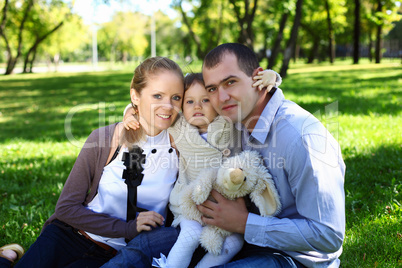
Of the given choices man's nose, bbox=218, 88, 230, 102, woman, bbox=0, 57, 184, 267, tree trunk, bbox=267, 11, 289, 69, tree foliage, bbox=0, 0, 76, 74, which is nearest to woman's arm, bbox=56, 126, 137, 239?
woman, bbox=0, 57, 184, 267

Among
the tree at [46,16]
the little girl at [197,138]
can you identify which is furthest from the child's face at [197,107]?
the tree at [46,16]

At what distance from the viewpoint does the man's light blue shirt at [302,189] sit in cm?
202

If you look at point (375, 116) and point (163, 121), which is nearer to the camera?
point (163, 121)

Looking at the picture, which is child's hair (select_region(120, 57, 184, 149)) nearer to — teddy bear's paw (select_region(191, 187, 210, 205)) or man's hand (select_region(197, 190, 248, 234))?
teddy bear's paw (select_region(191, 187, 210, 205))

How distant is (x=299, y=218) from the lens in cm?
219

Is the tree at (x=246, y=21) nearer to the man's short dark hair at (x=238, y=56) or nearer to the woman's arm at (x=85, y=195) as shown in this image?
the man's short dark hair at (x=238, y=56)

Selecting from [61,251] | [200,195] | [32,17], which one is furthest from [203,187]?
[32,17]

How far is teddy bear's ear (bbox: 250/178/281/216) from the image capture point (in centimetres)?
223

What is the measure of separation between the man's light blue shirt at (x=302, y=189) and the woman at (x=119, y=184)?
2.67ft

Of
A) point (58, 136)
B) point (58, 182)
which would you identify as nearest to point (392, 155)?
point (58, 182)

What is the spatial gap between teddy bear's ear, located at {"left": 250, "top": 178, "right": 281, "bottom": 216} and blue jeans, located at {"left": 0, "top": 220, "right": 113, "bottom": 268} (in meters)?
1.28

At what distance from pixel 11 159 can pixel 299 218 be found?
514cm

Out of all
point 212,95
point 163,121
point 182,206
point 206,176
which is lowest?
point 182,206

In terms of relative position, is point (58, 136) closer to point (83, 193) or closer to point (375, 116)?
point (83, 193)
